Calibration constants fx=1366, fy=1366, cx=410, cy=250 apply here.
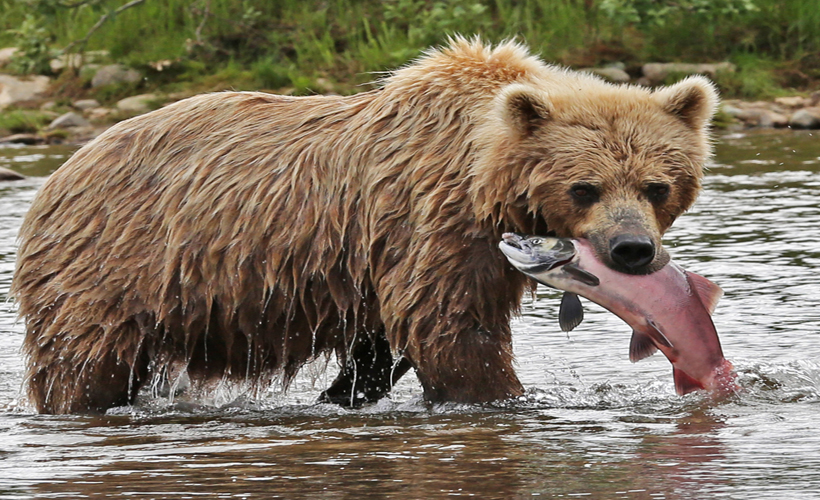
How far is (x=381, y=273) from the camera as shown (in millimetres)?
5016

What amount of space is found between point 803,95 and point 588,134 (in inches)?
421

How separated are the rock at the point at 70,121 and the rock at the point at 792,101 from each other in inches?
302

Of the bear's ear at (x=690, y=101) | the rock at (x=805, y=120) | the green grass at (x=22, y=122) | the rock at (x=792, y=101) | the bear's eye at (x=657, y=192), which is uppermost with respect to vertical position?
the bear's ear at (x=690, y=101)

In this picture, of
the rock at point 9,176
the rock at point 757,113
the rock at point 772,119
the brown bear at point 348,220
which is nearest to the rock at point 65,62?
the rock at point 9,176

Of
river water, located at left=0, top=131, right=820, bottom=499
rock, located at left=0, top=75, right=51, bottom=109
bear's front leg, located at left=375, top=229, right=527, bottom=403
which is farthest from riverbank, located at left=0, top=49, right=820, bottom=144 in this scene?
bear's front leg, located at left=375, top=229, right=527, bottom=403

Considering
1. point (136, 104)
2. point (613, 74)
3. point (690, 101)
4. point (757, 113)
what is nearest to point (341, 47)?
point (136, 104)

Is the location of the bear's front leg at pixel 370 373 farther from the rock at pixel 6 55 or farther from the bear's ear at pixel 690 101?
the rock at pixel 6 55

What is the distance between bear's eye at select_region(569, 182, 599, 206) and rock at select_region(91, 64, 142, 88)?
12.5m

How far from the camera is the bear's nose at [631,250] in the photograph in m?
4.50

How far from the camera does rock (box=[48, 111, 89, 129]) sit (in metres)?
15.4

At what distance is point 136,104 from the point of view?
15570 mm

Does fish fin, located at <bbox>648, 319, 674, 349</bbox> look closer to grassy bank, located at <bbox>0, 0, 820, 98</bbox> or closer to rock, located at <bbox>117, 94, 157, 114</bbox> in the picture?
grassy bank, located at <bbox>0, 0, 820, 98</bbox>

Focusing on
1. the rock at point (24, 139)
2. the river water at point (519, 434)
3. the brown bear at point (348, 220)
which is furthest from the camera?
the rock at point (24, 139)

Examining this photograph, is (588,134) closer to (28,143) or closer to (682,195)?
(682,195)
